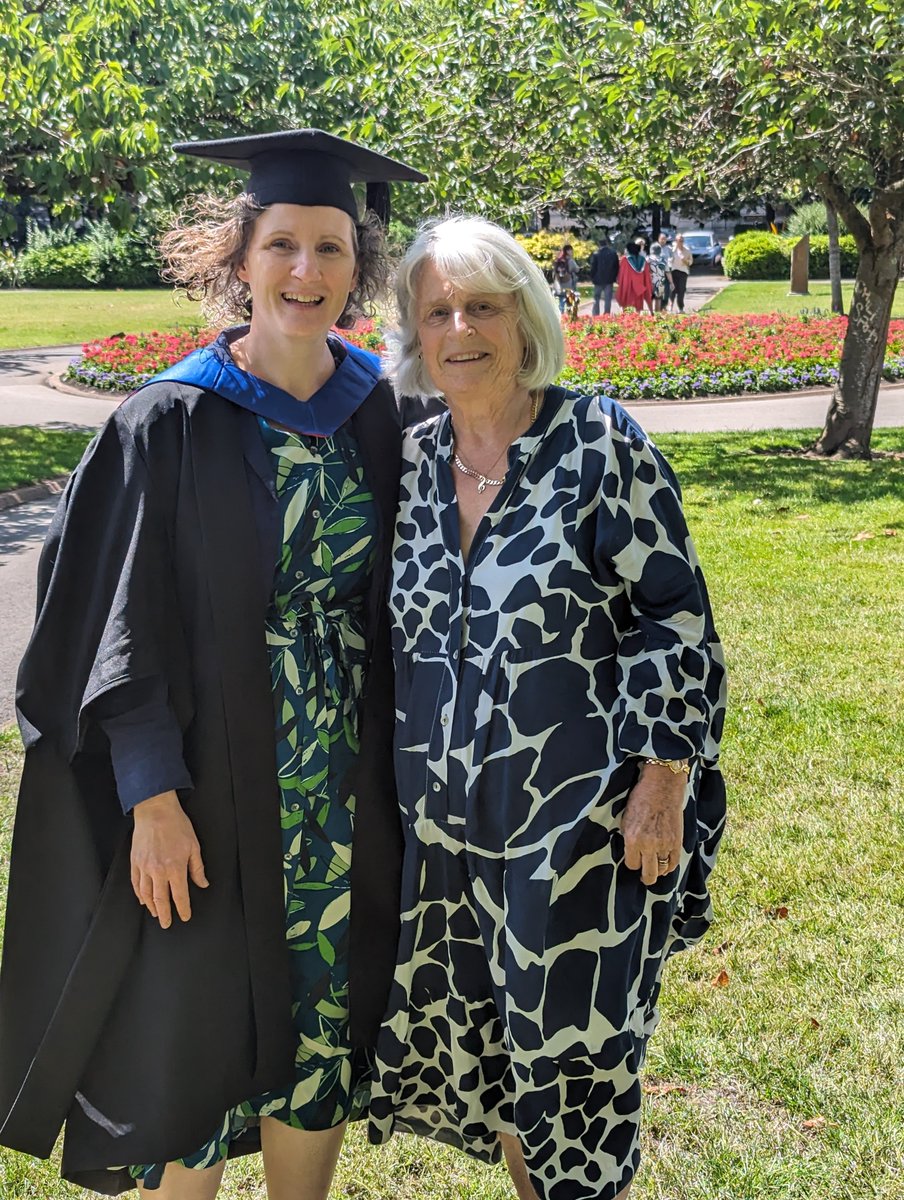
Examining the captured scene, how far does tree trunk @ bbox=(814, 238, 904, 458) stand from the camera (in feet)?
34.2

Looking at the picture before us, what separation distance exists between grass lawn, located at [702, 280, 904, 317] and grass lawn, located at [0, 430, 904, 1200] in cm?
2049

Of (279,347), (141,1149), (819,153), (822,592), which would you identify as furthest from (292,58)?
(141,1149)

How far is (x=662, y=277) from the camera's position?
26.9 m

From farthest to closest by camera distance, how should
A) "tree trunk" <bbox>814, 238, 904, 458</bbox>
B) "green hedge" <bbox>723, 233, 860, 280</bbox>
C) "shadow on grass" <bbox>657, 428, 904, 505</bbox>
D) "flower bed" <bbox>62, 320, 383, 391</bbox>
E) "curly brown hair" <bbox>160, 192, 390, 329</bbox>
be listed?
"green hedge" <bbox>723, 233, 860, 280</bbox> → "flower bed" <bbox>62, 320, 383, 391</bbox> → "tree trunk" <bbox>814, 238, 904, 458</bbox> → "shadow on grass" <bbox>657, 428, 904, 505</bbox> → "curly brown hair" <bbox>160, 192, 390, 329</bbox>

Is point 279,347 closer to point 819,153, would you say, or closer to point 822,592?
point 822,592

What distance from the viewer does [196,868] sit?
2.16 m

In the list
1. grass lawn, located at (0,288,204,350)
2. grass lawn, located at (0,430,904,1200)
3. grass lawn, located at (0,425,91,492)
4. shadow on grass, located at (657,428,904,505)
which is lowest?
grass lawn, located at (0,288,204,350)

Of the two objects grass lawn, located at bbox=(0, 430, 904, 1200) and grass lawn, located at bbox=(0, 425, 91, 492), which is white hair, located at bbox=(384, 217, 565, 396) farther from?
grass lawn, located at bbox=(0, 425, 91, 492)

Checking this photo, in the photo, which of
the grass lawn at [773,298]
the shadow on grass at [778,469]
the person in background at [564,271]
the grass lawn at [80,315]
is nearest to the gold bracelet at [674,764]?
the shadow on grass at [778,469]

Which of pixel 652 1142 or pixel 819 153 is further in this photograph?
pixel 819 153

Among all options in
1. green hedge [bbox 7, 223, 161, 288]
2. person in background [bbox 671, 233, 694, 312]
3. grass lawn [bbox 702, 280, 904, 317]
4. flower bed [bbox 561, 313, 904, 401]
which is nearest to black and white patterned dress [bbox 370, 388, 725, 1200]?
flower bed [bbox 561, 313, 904, 401]

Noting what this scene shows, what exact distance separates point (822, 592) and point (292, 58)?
9.31m

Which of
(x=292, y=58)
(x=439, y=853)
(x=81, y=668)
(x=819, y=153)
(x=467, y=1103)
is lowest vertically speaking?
(x=467, y=1103)

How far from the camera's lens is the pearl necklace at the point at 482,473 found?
2.27m
